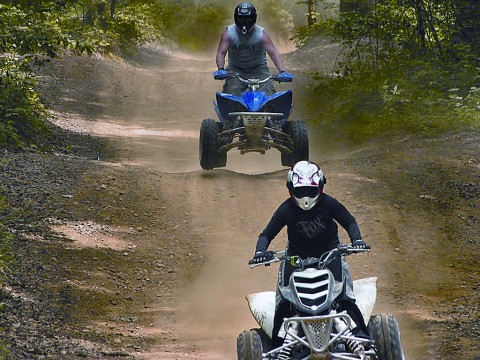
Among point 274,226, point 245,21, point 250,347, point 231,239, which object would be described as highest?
point 245,21

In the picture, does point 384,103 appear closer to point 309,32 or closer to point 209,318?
point 209,318

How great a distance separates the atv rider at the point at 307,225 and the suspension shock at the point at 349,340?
0.36 meters

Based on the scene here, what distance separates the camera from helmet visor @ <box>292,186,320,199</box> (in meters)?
6.14

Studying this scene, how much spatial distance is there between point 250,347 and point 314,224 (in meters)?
1.16

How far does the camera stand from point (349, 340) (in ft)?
18.5

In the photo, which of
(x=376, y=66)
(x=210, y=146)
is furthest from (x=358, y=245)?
(x=376, y=66)

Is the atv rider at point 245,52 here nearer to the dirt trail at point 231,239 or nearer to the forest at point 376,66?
the dirt trail at point 231,239

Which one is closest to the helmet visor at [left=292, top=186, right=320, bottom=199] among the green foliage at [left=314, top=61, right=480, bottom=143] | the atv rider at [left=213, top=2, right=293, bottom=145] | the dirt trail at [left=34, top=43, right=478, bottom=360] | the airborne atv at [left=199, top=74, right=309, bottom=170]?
the dirt trail at [left=34, top=43, right=478, bottom=360]

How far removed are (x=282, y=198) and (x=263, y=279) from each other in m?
2.65

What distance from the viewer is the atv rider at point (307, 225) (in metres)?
6.11

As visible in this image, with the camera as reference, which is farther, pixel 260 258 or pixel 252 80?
pixel 252 80

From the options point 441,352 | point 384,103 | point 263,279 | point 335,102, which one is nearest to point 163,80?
point 335,102

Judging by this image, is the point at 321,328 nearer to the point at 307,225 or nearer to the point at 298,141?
the point at 307,225

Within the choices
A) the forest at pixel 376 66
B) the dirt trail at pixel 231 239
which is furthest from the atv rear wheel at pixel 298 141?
the forest at pixel 376 66
